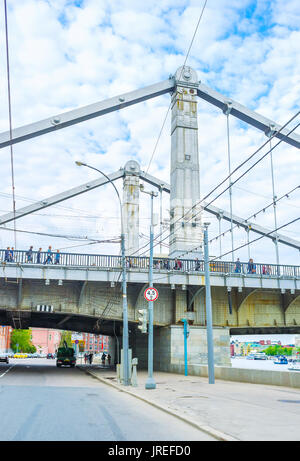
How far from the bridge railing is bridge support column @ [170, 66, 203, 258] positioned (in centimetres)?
186

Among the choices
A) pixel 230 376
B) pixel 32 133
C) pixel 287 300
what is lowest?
pixel 230 376

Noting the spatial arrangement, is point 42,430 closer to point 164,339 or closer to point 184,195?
point 164,339

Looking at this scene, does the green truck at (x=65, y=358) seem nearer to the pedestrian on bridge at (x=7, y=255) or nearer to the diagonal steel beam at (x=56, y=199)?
the pedestrian on bridge at (x=7, y=255)

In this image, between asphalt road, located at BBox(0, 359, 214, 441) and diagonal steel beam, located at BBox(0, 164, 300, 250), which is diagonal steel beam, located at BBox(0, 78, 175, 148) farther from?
asphalt road, located at BBox(0, 359, 214, 441)

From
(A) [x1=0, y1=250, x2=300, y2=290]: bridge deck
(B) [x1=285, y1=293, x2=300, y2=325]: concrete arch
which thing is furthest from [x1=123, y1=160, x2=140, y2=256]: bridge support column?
(B) [x1=285, y1=293, x2=300, y2=325]: concrete arch

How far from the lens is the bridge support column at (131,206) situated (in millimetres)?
55500

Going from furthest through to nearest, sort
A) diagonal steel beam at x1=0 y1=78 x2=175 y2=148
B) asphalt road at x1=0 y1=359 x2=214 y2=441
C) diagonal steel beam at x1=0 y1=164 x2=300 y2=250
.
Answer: diagonal steel beam at x1=0 y1=164 x2=300 y2=250 → diagonal steel beam at x1=0 y1=78 x2=175 y2=148 → asphalt road at x1=0 y1=359 x2=214 y2=441

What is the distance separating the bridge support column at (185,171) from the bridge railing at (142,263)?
6.11ft

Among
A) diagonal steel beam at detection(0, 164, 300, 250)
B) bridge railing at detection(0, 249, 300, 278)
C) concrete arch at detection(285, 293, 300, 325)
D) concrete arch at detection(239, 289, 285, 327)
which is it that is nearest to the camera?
bridge railing at detection(0, 249, 300, 278)

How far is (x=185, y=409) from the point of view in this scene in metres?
10.6

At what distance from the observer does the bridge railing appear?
28.4 metres

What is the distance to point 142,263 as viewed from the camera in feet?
102

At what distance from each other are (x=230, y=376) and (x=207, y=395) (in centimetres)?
820

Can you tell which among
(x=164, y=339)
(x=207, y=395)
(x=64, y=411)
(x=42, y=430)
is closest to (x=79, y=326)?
(x=164, y=339)
